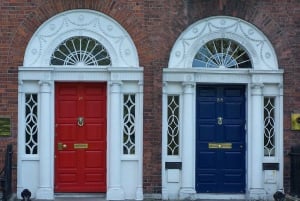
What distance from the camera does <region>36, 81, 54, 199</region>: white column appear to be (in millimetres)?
12227

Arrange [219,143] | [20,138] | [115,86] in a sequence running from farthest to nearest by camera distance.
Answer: [219,143] → [115,86] → [20,138]

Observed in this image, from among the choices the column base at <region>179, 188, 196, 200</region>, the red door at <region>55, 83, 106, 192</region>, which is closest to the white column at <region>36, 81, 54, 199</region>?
the red door at <region>55, 83, 106, 192</region>

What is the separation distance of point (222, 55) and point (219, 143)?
6.41 ft

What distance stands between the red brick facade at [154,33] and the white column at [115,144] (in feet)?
1.85

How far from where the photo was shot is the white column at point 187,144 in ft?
40.9

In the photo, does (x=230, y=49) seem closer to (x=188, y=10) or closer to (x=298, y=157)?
(x=188, y=10)

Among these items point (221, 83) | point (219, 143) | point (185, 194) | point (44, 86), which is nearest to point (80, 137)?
point (44, 86)

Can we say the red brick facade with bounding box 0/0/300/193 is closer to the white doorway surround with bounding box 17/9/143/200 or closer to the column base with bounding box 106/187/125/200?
the white doorway surround with bounding box 17/9/143/200

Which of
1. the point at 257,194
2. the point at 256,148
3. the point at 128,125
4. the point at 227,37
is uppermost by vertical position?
the point at 227,37

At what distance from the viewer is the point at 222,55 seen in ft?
42.1

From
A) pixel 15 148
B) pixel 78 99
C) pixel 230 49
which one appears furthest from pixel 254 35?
pixel 15 148

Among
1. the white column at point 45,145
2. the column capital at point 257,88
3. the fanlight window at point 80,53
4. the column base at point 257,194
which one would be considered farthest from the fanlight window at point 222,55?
the white column at point 45,145

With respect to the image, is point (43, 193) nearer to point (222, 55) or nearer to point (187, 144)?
point (187, 144)

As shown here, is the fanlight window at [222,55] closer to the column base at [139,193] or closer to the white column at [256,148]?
the white column at [256,148]
